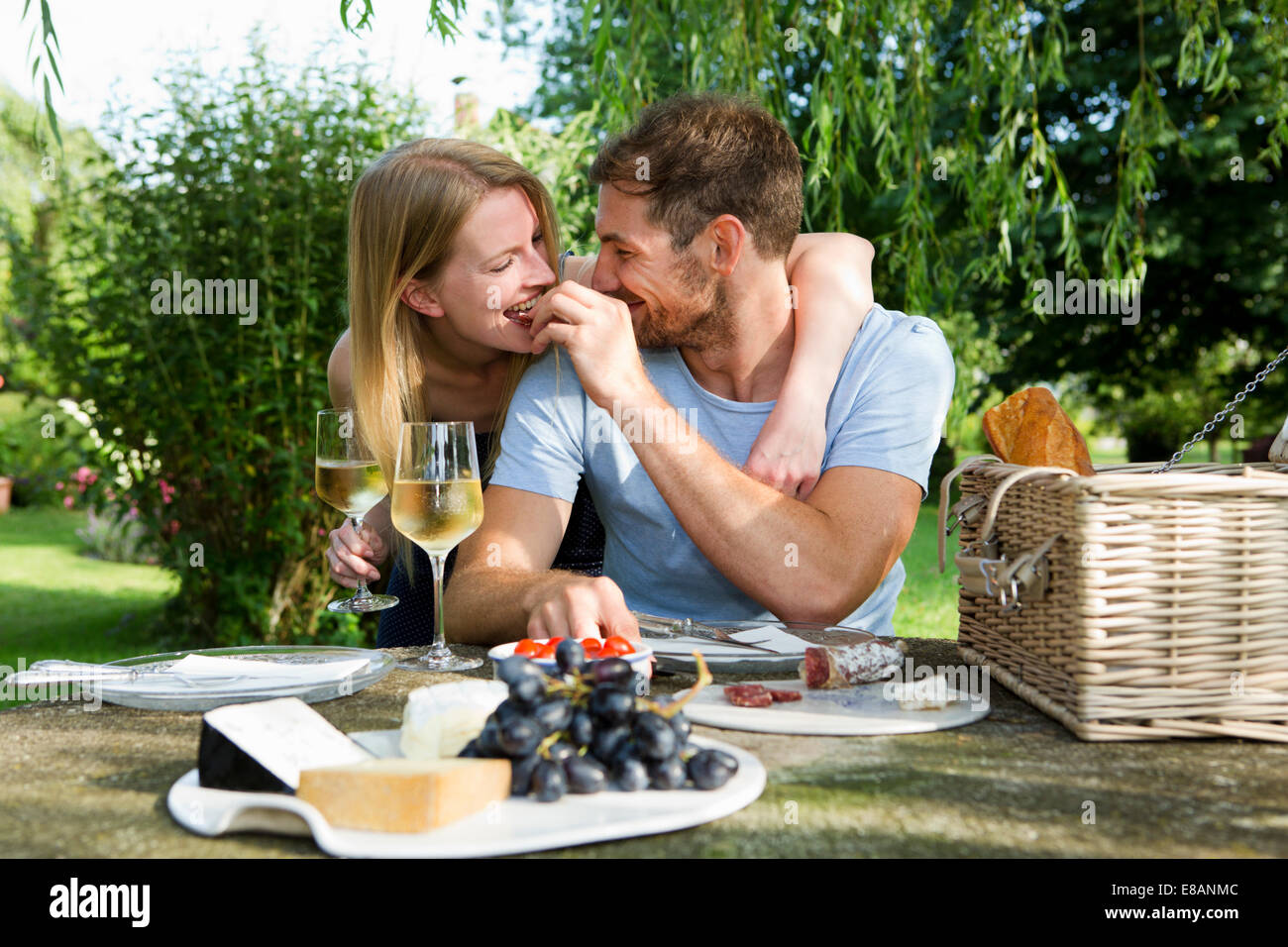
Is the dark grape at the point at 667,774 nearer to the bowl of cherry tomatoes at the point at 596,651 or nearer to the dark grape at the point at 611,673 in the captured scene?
the dark grape at the point at 611,673

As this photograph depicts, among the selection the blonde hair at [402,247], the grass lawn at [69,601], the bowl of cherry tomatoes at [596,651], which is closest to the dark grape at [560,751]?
the bowl of cherry tomatoes at [596,651]

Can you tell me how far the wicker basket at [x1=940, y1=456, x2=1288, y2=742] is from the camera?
1.21 metres

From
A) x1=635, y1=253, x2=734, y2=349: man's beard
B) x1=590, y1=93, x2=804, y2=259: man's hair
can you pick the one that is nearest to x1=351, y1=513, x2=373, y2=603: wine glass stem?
x1=635, y1=253, x2=734, y2=349: man's beard

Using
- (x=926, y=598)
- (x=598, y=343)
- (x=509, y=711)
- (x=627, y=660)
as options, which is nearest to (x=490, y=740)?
(x=509, y=711)

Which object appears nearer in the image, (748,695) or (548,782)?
(548,782)

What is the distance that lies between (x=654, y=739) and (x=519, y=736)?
0.39ft

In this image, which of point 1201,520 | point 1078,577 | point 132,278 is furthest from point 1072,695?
point 132,278

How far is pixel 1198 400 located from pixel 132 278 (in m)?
15.4

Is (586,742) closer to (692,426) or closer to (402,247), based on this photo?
(692,426)

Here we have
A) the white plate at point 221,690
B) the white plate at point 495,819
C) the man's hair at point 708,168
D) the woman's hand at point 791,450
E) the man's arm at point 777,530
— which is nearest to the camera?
the white plate at point 495,819

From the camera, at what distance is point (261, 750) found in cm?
101

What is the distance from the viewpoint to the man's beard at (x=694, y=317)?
237 cm

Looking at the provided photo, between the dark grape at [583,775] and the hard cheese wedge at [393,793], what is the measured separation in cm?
9

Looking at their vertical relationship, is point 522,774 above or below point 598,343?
below
